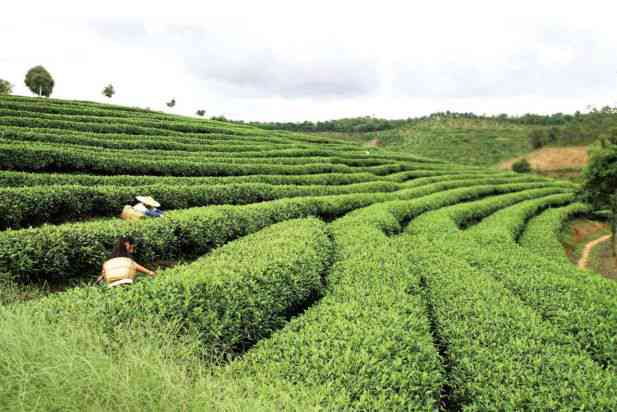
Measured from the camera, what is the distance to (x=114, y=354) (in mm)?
3910

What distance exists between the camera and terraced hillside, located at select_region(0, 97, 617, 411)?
3.29 meters

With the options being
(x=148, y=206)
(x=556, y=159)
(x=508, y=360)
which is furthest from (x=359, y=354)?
(x=556, y=159)

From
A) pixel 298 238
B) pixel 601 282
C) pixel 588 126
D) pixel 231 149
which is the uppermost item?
pixel 588 126

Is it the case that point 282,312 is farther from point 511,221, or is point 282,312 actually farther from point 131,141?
point 131,141

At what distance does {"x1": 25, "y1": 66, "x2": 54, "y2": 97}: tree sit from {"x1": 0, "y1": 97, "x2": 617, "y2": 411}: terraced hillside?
38018 millimetres

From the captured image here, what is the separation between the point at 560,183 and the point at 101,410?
4583 centimetres

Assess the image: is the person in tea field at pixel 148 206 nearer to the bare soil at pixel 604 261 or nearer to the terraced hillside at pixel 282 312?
the terraced hillside at pixel 282 312

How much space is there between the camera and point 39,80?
44.3 metres

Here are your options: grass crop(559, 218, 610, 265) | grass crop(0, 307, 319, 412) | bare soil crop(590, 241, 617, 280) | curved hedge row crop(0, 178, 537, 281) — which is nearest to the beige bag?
curved hedge row crop(0, 178, 537, 281)

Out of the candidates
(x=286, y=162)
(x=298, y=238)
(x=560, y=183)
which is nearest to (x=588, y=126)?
(x=560, y=183)

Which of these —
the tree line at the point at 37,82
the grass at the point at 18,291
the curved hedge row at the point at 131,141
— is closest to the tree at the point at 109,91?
the tree line at the point at 37,82

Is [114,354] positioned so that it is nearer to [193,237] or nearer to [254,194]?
[193,237]

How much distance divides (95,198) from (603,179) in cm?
2638

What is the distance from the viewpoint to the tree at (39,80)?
44.2 m
